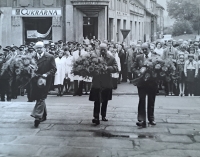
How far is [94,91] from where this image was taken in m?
8.34

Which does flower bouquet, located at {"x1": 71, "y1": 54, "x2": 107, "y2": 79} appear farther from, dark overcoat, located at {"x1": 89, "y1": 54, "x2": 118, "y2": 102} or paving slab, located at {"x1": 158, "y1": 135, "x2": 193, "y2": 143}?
paving slab, located at {"x1": 158, "y1": 135, "x2": 193, "y2": 143}

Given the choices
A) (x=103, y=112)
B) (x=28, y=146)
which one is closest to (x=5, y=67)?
(x=103, y=112)

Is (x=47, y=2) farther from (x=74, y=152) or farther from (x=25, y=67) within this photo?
(x=74, y=152)

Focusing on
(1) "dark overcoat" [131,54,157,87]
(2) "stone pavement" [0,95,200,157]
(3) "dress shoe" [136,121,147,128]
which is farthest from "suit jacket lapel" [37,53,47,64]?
(3) "dress shoe" [136,121,147,128]

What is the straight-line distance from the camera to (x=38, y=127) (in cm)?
818

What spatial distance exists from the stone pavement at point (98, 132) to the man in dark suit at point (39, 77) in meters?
0.31

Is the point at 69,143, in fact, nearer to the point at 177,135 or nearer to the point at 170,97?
the point at 177,135

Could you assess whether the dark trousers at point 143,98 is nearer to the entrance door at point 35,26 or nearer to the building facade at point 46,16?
the building facade at point 46,16

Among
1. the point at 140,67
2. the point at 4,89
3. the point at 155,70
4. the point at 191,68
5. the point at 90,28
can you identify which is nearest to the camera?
the point at 155,70

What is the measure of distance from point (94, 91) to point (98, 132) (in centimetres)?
102

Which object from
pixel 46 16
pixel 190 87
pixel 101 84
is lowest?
pixel 190 87

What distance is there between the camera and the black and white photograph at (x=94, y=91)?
6.85 metres

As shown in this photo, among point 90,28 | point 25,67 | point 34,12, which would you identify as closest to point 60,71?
point 34,12

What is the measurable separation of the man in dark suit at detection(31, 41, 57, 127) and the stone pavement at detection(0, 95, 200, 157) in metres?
0.31
